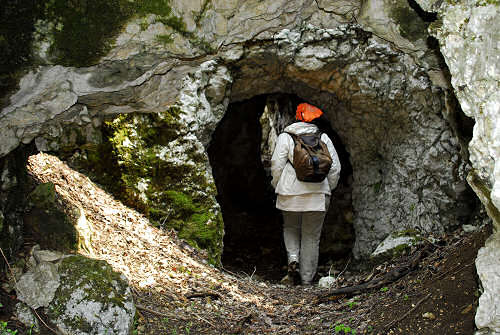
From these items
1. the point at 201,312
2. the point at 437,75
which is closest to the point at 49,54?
the point at 201,312

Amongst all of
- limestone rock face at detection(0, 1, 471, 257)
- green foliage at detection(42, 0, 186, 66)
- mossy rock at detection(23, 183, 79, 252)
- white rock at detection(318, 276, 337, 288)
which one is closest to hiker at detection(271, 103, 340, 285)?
white rock at detection(318, 276, 337, 288)

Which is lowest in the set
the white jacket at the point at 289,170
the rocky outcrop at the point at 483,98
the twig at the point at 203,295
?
the twig at the point at 203,295

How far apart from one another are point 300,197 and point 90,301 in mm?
2811

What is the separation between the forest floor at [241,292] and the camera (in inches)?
108

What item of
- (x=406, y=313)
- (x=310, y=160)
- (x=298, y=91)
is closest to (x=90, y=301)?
(x=406, y=313)

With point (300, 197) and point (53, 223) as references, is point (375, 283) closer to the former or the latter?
point (300, 197)

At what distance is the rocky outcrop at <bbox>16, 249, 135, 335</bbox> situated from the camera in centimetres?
277

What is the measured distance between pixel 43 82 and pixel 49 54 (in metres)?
0.20

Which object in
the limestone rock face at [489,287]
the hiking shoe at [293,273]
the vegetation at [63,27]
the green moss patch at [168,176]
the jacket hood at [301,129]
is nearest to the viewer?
the limestone rock face at [489,287]

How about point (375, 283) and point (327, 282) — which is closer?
point (375, 283)

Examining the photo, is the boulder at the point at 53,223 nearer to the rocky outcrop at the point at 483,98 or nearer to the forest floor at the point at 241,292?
the forest floor at the point at 241,292

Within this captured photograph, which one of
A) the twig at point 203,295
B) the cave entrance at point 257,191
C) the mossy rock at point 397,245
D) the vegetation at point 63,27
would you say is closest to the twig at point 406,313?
the twig at point 203,295

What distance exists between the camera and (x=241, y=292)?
13.1 ft

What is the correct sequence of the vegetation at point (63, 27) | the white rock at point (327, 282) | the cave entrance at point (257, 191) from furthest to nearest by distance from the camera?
the cave entrance at point (257, 191)
the white rock at point (327, 282)
the vegetation at point (63, 27)
